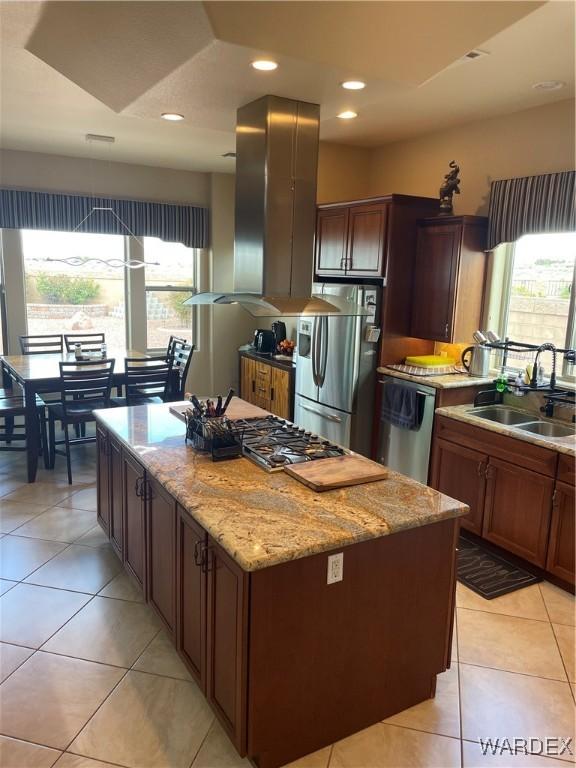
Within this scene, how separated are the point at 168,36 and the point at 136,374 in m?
3.27

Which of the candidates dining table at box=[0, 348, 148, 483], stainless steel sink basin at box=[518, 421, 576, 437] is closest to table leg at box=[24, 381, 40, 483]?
dining table at box=[0, 348, 148, 483]

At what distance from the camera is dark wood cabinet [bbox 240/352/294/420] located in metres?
5.42

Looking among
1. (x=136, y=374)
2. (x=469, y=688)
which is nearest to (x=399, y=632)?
(x=469, y=688)

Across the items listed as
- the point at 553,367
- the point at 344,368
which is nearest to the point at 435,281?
the point at 344,368

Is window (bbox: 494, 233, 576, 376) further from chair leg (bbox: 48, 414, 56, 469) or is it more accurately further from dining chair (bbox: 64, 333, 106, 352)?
dining chair (bbox: 64, 333, 106, 352)

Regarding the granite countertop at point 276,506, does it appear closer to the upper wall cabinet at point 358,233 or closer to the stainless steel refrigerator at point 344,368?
the stainless steel refrigerator at point 344,368

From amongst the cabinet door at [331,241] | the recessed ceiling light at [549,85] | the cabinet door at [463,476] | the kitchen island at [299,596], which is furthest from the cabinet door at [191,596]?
the recessed ceiling light at [549,85]

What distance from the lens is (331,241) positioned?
482 centimetres

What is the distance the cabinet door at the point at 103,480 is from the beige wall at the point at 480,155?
3.15 m

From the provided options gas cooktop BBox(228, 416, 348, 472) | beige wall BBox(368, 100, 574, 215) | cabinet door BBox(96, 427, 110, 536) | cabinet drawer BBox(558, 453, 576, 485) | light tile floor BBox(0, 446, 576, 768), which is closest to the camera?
light tile floor BBox(0, 446, 576, 768)

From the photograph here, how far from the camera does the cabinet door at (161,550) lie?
7.66ft

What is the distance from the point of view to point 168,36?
2012mm

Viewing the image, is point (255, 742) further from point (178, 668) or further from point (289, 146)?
point (289, 146)

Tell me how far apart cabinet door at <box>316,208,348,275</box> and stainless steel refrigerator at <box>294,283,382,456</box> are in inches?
11.1
